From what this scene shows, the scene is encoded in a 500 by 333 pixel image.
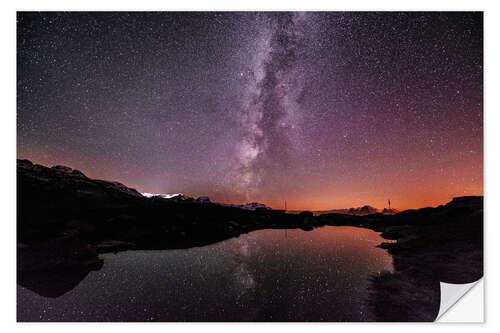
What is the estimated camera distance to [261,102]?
3178 millimetres

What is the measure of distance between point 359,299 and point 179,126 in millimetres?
3091

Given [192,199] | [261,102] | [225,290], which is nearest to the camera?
[225,290]

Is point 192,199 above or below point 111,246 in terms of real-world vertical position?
above

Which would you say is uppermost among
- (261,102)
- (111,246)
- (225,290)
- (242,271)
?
(261,102)

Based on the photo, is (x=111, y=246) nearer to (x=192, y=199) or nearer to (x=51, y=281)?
(x=51, y=281)

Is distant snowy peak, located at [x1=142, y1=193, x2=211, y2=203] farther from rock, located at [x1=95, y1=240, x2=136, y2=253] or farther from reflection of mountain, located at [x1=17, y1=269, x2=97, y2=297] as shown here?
reflection of mountain, located at [x1=17, y1=269, x2=97, y2=297]

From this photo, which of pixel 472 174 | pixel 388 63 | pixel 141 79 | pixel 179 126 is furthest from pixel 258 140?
pixel 472 174

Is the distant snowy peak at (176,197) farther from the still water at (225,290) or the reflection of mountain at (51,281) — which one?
the reflection of mountain at (51,281)

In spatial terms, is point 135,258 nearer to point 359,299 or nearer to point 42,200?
point 42,200

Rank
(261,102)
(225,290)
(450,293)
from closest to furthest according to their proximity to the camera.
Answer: (450,293) → (225,290) → (261,102)

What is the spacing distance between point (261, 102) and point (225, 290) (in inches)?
96.9

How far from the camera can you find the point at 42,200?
2.76 m

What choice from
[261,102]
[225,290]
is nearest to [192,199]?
[225,290]

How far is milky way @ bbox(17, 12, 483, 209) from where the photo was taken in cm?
283
